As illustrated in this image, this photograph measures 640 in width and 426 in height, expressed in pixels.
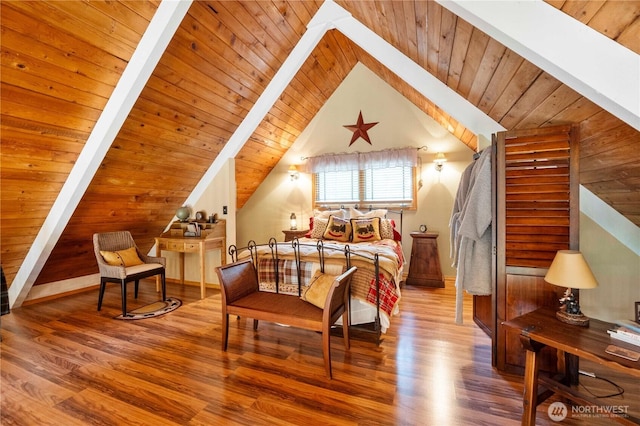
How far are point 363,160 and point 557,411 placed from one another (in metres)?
3.92

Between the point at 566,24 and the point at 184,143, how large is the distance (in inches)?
142

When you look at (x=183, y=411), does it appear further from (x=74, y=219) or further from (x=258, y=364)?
(x=74, y=219)

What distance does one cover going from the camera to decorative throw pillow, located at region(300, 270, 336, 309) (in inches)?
88.8

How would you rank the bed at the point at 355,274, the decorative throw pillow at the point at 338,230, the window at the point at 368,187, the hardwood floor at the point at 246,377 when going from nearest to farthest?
the hardwood floor at the point at 246,377
the bed at the point at 355,274
the decorative throw pillow at the point at 338,230
the window at the point at 368,187

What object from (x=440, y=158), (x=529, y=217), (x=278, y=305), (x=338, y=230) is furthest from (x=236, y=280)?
(x=440, y=158)

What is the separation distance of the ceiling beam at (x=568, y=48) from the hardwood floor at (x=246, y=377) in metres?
1.75

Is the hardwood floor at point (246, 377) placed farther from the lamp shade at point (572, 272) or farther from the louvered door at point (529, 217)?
the lamp shade at point (572, 272)

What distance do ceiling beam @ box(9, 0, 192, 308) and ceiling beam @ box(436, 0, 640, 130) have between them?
2.17 m

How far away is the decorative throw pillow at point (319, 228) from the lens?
433 centimetres

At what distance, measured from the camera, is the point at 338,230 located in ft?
13.6

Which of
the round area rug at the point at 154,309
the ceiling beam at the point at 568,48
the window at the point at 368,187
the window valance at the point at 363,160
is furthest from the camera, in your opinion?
the window at the point at 368,187

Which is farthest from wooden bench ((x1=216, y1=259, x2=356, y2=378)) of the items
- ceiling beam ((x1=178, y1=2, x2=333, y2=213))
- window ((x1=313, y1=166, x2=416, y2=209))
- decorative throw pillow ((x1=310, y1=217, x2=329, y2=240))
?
window ((x1=313, y1=166, x2=416, y2=209))

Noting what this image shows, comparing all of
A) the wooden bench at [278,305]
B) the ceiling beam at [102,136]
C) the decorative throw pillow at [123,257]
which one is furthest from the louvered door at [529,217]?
the decorative throw pillow at [123,257]

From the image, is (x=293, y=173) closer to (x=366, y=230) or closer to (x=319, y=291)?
(x=366, y=230)
